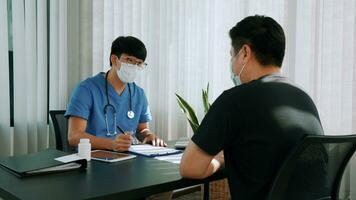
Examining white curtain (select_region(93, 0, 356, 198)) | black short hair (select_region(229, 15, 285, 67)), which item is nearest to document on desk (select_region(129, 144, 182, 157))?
black short hair (select_region(229, 15, 285, 67))

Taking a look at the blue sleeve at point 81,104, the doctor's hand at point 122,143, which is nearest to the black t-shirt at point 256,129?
the doctor's hand at point 122,143

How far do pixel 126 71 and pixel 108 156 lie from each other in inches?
25.8

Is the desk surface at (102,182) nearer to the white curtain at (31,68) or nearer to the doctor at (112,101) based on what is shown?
the doctor at (112,101)

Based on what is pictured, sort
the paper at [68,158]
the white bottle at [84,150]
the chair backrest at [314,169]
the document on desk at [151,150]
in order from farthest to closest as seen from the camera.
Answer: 1. the document on desk at [151,150]
2. the white bottle at [84,150]
3. the paper at [68,158]
4. the chair backrest at [314,169]

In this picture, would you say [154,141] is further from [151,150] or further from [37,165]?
[37,165]

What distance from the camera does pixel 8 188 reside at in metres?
1.15

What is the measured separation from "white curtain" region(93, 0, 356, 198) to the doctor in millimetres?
950

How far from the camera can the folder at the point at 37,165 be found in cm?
130

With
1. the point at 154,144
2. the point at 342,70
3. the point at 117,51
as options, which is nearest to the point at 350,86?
the point at 342,70

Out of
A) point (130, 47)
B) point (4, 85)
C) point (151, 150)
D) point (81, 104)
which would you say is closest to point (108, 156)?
point (151, 150)

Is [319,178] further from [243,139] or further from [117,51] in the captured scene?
[117,51]

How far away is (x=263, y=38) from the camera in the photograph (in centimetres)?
126

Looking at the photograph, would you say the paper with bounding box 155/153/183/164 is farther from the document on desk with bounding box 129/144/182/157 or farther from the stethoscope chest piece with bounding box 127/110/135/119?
the stethoscope chest piece with bounding box 127/110/135/119

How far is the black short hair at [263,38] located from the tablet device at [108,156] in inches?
27.3
